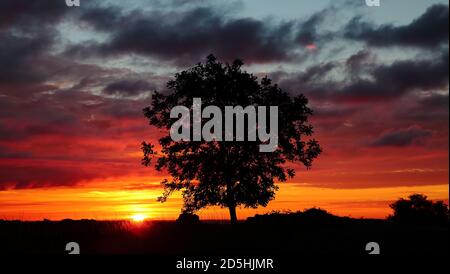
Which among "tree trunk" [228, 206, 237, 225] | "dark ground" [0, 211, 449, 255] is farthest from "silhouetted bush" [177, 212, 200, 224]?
"tree trunk" [228, 206, 237, 225]

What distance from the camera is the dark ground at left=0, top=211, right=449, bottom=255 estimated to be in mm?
33500

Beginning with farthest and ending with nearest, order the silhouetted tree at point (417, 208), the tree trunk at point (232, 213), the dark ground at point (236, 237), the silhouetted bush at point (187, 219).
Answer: the silhouetted tree at point (417, 208), the silhouetted bush at point (187, 219), the tree trunk at point (232, 213), the dark ground at point (236, 237)

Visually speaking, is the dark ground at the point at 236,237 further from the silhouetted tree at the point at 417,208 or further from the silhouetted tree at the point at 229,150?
the silhouetted tree at the point at 417,208

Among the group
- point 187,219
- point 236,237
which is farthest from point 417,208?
point 236,237

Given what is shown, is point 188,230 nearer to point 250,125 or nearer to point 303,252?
point 250,125

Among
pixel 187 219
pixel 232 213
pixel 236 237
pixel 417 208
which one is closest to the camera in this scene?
pixel 236 237

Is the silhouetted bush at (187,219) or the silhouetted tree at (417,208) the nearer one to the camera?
the silhouetted bush at (187,219)

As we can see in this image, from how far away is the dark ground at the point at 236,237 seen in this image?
33500 mm

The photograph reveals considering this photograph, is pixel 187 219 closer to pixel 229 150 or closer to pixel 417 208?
pixel 229 150

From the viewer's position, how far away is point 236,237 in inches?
1578

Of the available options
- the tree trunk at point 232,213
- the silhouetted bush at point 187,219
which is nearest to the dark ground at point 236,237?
the tree trunk at point 232,213
